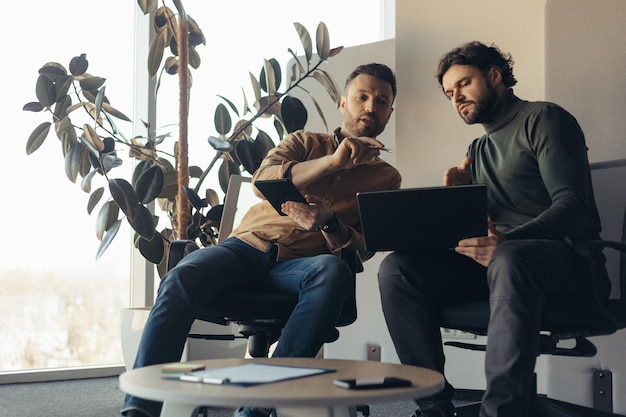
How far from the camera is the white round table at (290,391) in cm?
103

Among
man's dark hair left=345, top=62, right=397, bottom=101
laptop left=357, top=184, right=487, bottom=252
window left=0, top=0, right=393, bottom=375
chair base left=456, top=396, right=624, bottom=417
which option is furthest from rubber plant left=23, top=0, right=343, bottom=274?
chair base left=456, top=396, right=624, bottom=417

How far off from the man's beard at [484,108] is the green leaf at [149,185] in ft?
4.59

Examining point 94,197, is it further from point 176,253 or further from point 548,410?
point 548,410

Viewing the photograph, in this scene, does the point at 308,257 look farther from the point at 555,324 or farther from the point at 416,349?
the point at 555,324

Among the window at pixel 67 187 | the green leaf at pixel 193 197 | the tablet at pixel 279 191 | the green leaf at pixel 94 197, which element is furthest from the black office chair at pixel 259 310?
the window at pixel 67 187

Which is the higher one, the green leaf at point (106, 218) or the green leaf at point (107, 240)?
the green leaf at point (106, 218)

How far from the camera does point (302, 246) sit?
235 cm

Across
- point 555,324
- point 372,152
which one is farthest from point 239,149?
point 555,324

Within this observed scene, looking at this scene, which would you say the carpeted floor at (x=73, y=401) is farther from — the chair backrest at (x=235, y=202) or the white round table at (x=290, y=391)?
the white round table at (x=290, y=391)

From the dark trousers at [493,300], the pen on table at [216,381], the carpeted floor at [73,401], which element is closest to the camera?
the pen on table at [216,381]

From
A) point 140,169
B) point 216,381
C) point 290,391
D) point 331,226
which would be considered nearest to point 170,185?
point 140,169

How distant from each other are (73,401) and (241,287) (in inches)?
48.9

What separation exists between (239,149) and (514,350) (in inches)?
71.4

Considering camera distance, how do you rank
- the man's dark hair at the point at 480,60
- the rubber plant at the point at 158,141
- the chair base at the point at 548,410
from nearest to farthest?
the chair base at the point at 548,410
the man's dark hair at the point at 480,60
the rubber plant at the point at 158,141
